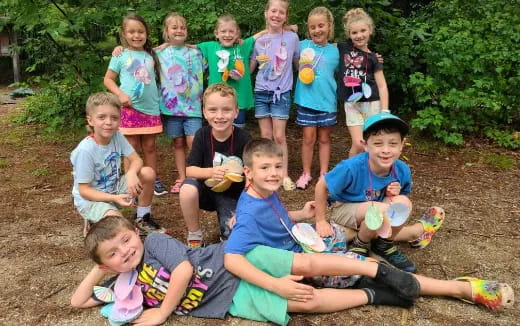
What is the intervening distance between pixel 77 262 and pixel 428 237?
2.28 meters

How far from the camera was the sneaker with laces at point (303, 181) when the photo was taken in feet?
13.9

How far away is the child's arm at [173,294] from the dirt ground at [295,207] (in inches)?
3.2

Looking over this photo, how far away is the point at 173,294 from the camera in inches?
90.2

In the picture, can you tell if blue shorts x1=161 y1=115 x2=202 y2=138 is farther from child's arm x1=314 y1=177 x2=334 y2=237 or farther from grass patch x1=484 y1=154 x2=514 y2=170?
grass patch x1=484 y1=154 x2=514 y2=170

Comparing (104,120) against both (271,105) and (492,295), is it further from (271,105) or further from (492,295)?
(492,295)

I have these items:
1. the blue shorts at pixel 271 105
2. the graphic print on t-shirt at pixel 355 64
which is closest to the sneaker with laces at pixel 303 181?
the blue shorts at pixel 271 105

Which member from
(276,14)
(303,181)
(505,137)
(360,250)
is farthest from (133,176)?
(505,137)

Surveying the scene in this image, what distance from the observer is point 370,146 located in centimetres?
273

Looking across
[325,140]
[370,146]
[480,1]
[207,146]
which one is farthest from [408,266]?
[480,1]

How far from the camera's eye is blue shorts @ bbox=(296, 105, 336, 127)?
13.6 ft

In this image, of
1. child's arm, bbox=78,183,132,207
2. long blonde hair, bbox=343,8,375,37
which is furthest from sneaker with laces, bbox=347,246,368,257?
long blonde hair, bbox=343,8,375,37

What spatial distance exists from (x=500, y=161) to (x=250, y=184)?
135 inches

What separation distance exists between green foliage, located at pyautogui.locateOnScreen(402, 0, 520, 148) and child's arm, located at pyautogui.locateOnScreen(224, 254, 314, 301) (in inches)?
134

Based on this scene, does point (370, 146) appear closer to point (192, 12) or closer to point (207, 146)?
point (207, 146)
